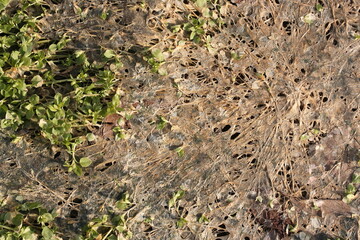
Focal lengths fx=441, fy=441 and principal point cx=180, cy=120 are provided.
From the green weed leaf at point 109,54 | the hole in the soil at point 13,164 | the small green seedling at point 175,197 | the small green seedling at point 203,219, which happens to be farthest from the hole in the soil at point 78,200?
the green weed leaf at point 109,54

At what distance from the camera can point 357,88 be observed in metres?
3.45

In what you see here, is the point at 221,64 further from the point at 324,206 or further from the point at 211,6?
the point at 324,206

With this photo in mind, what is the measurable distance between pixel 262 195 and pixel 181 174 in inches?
24.3

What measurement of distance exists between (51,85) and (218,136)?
1.26 m

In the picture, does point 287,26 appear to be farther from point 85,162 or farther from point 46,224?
point 46,224

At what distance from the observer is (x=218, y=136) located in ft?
10.6

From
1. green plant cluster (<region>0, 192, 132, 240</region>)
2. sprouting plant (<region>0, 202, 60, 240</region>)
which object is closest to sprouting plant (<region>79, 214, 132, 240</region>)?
green plant cluster (<region>0, 192, 132, 240</region>)

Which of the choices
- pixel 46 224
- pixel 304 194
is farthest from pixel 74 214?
pixel 304 194

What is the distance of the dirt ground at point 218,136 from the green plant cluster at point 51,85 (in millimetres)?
93

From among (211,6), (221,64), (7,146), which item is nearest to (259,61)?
(221,64)

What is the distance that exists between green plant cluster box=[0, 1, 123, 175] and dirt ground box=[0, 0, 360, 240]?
0.09m

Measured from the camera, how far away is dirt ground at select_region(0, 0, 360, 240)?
312cm

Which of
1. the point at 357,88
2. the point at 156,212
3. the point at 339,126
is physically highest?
the point at 357,88

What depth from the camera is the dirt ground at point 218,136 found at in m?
3.12
